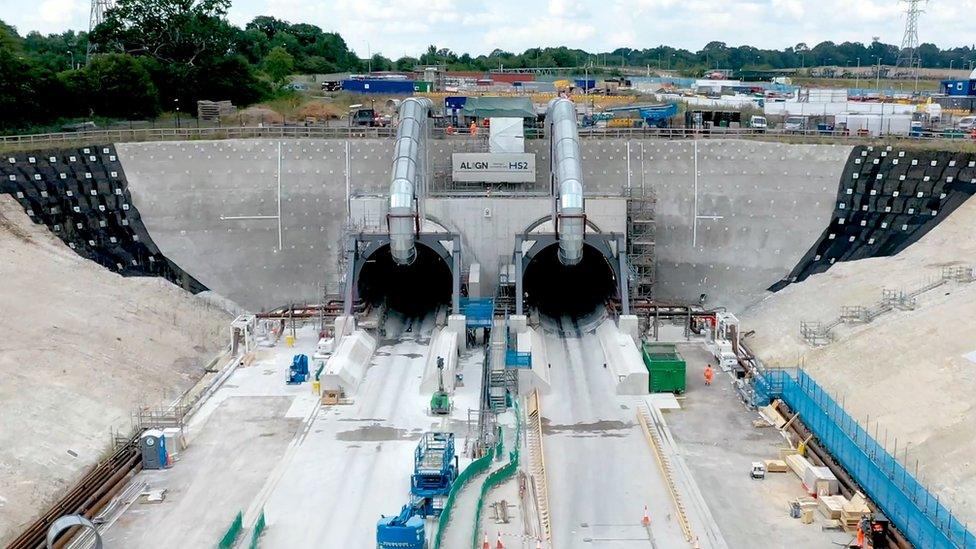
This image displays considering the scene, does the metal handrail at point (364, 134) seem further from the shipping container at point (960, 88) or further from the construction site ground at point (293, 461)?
the shipping container at point (960, 88)

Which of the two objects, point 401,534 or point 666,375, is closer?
point 401,534

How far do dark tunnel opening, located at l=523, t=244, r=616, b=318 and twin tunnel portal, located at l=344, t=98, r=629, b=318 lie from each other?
0.19 ft

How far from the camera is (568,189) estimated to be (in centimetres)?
4197

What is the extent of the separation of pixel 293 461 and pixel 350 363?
25.2 feet

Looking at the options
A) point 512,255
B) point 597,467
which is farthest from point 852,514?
point 512,255

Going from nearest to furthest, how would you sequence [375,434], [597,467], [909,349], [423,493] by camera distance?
[423,493], [597,467], [375,434], [909,349]

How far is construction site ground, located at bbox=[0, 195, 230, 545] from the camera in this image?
1125 inches

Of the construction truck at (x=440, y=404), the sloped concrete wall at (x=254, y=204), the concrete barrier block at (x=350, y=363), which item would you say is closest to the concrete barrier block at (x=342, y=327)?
the concrete barrier block at (x=350, y=363)

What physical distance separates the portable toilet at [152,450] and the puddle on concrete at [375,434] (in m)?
5.46

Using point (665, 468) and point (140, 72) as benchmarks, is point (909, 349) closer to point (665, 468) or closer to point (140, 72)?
point (665, 468)

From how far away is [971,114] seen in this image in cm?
6888

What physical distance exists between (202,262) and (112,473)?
22473mm

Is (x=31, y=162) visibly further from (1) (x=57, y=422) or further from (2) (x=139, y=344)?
(1) (x=57, y=422)

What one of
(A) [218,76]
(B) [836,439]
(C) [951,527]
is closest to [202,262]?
(A) [218,76]
